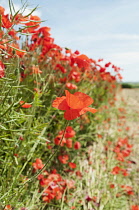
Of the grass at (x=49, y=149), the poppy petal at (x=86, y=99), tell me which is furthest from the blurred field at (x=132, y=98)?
the poppy petal at (x=86, y=99)

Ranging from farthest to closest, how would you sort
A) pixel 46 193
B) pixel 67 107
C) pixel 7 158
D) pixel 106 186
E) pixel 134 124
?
1. pixel 134 124
2. pixel 106 186
3. pixel 46 193
4. pixel 7 158
5. pixel 67 107

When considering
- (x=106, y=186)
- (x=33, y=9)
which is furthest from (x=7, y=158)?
(x=106, y=186)

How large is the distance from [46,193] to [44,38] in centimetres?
134

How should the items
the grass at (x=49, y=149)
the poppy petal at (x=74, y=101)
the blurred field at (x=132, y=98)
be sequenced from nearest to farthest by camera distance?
the poppy petal at (x=74, y=101)
the grass at (x=49, y=149)
the blurred field at (x=132, y=98)

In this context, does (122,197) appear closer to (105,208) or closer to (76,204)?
(105,208)

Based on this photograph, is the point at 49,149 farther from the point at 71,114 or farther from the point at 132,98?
the point at 132,98

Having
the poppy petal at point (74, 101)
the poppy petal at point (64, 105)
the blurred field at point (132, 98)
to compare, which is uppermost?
the poppy petal at point (74, 101)

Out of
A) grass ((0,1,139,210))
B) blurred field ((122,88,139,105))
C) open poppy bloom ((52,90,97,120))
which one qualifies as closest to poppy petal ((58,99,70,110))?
open poppy bloom ((52,90,97,120))

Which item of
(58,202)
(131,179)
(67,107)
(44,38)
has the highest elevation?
(44,38)

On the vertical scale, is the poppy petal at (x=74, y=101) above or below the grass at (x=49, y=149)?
above

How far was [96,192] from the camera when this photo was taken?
219cm

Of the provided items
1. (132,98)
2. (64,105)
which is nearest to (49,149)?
(64,105)

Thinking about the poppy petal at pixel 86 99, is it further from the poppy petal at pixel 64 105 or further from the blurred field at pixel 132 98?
the blurred field at pixel 132 98

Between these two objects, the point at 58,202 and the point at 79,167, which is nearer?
the point at 58,202
